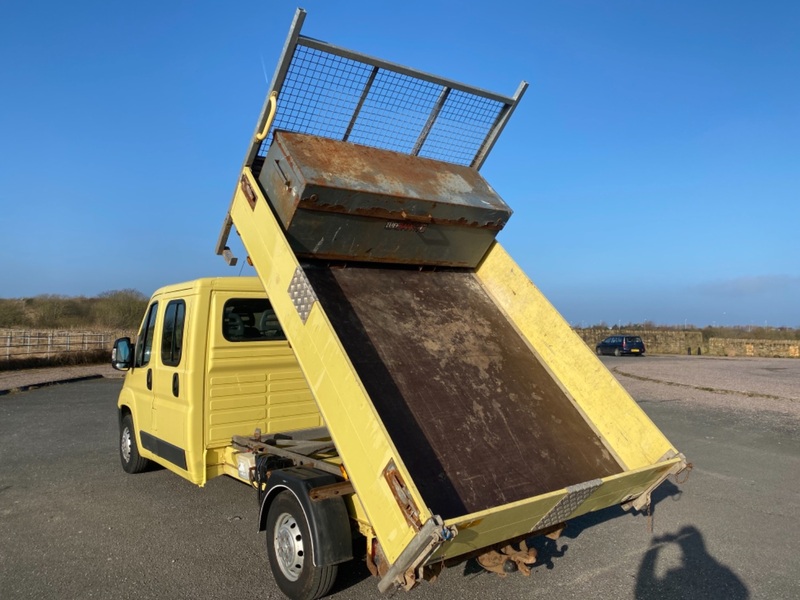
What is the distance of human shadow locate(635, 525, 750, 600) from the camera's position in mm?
4145

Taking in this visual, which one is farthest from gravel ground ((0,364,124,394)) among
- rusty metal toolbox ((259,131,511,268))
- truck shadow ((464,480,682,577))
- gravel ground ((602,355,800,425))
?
gravel ground ((602,355,800,425))

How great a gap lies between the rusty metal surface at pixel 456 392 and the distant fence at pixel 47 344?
2202 cm

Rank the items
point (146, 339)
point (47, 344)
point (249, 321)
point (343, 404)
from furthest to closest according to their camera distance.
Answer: point (47, 344) < point (146, 339) < point (249, 321) < point (343, 404)

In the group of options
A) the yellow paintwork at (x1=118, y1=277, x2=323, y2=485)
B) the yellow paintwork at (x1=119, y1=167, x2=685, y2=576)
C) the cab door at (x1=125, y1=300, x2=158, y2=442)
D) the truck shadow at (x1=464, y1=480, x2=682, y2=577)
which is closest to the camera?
the yellow paintwork at (x1=119, y1=167, x2=685, y2=576)

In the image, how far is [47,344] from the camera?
23.4 metres

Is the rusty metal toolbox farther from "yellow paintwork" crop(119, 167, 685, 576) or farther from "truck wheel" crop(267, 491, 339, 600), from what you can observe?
"truck wheel" crop(267, 491, 339, 600)

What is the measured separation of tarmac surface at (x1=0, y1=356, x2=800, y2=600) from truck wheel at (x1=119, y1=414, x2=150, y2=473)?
14cm

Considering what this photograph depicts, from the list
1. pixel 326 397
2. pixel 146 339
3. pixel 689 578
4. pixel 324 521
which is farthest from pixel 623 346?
pixel 326 397

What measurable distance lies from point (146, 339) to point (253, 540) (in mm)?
2592

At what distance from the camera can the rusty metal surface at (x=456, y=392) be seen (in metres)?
3.53

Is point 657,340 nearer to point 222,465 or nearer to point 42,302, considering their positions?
point 42,302

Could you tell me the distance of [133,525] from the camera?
5363mm

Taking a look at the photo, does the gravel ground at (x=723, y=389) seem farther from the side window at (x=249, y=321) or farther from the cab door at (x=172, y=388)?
the cab door at (x=172, y=388)

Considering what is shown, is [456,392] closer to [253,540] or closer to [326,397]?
[326,397]
